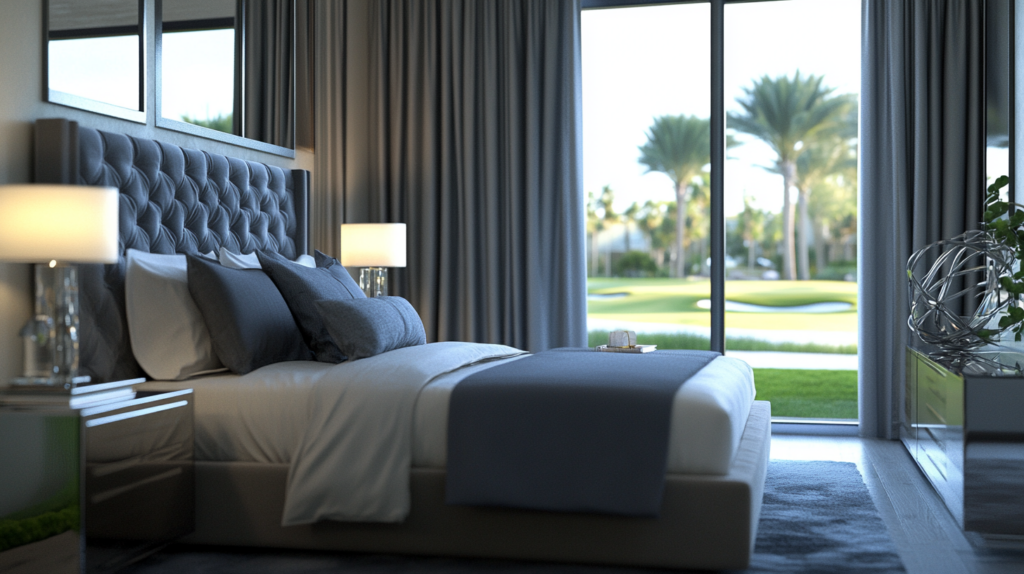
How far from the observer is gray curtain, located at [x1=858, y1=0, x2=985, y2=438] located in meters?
5.07

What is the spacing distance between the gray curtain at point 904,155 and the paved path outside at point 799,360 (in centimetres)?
319

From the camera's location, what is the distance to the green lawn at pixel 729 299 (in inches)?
306

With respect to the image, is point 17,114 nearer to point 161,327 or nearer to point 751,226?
point 161,327

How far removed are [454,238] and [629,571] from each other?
3322mm

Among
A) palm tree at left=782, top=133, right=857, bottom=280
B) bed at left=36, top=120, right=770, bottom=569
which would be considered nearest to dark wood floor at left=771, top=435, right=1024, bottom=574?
bed at left=36, top=120, right=770, bottom=569

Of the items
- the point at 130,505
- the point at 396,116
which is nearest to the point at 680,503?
the point at 130,505

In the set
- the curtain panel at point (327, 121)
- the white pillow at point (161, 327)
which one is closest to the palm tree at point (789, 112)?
the curtain panel at point (327, 121)

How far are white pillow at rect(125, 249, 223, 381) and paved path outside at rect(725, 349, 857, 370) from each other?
6.02 m

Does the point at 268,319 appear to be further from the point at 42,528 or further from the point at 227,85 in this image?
the point at 227,85

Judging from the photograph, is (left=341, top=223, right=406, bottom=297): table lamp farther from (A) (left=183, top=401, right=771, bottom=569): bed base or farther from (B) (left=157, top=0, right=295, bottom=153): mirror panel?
(A) (left=183, top=401, right=771, bottom=569): bed base

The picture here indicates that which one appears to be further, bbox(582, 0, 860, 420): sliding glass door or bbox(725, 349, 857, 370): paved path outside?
bbox(725, 349, 857, 370): paved path outside

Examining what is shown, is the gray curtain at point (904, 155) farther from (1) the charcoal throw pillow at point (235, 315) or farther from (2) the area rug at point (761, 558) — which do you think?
(1) the charcoal throw pillow at point (235, 315)

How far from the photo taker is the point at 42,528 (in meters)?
2.62

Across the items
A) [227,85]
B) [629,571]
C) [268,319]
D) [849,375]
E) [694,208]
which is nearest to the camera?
[629,571]
